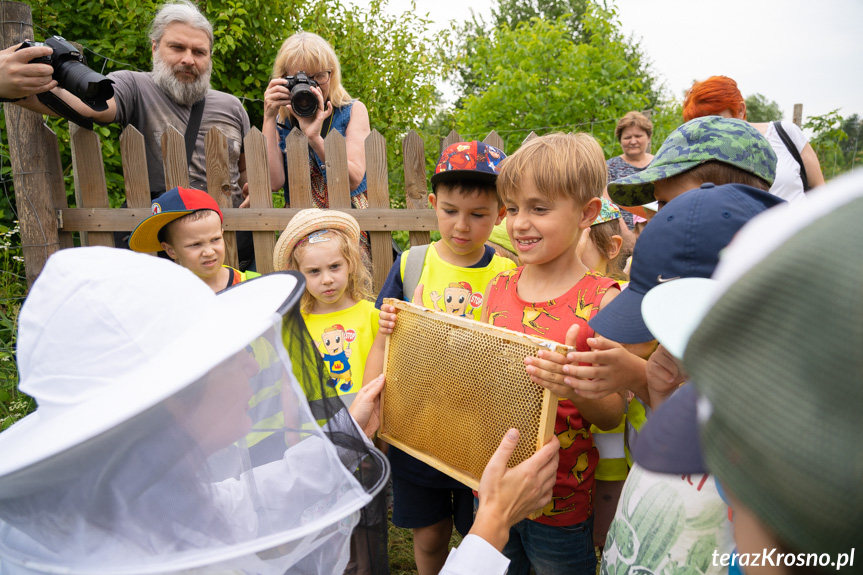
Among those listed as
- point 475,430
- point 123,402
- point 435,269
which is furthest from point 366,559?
point 435,269

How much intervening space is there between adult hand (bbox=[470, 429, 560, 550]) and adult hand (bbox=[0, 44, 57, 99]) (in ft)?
11.8

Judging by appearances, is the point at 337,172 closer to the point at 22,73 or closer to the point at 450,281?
the point at 450,281

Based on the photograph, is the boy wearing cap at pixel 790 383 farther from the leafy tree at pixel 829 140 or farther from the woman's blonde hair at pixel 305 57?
the leafy tree at pixel 829 140

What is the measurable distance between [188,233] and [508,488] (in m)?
2.50

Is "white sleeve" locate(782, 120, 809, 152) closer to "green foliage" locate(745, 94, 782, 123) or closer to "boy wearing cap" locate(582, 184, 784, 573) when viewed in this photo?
"boy wearing cap" locate(582, 184, 784, 573)

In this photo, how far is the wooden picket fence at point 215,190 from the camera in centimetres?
390

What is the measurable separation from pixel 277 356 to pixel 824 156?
12.0 m

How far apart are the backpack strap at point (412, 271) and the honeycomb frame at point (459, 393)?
1.82ft

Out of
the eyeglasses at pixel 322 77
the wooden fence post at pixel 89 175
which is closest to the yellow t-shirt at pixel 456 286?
the eyeglasses at pixel 322 77

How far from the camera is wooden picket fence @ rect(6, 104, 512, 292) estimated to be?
390cm

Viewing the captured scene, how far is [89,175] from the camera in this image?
397cm

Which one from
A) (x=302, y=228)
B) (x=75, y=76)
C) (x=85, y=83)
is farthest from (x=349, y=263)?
(x=75, y=76)

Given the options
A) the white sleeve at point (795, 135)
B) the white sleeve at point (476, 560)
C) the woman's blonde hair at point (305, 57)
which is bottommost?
the white sleeve at point (476, 560)

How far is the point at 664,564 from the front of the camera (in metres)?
1.35
